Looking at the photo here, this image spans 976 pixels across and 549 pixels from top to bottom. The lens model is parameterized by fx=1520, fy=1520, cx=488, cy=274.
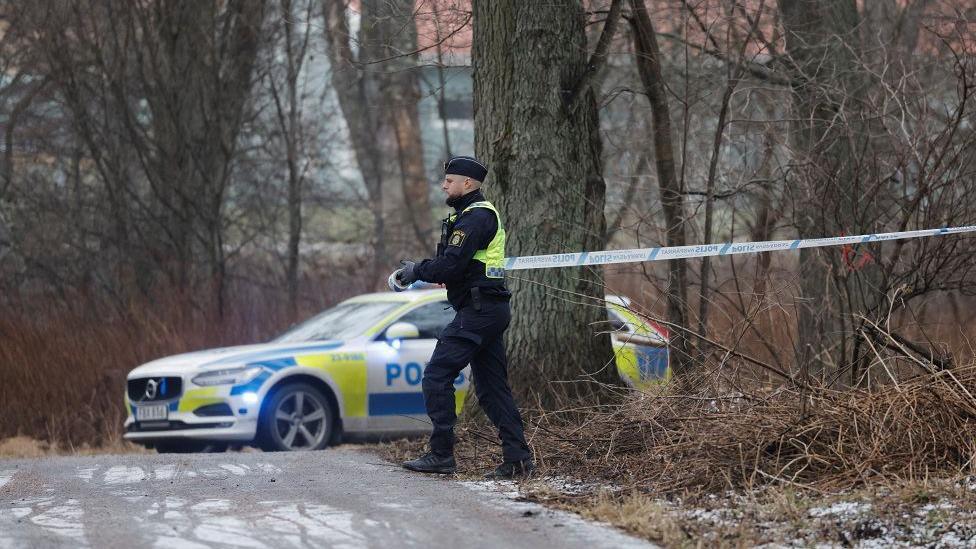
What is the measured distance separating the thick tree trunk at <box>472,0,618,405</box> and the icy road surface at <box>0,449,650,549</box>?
58.3 inches

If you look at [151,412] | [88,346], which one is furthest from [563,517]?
[88,346]

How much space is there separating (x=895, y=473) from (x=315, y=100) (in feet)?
56.6

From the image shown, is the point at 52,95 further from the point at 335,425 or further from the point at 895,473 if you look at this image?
the point at 895,473

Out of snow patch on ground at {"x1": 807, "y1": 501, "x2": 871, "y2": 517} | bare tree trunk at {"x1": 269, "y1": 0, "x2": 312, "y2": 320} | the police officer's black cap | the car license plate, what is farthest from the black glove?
bare tree trunk at {"x1": 269, "y1": 0, "x2": 312, "y2": 320}

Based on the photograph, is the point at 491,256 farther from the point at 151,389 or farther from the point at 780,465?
the point at 151,389

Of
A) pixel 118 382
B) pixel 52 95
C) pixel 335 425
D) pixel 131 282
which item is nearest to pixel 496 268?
pixel 335 425

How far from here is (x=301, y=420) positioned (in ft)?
40.2

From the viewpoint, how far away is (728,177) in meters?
11.4

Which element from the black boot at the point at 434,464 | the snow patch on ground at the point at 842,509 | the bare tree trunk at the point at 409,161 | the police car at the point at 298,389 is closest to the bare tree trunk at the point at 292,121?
the bare tree trunk at the point at 409,161

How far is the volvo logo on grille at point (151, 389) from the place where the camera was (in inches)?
484

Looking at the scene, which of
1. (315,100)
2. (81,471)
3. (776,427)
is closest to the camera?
(776,427)

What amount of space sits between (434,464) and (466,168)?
165 cm

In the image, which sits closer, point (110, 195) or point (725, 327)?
point (725, 327)

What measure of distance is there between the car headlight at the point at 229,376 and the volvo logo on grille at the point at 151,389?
43 centimetres
